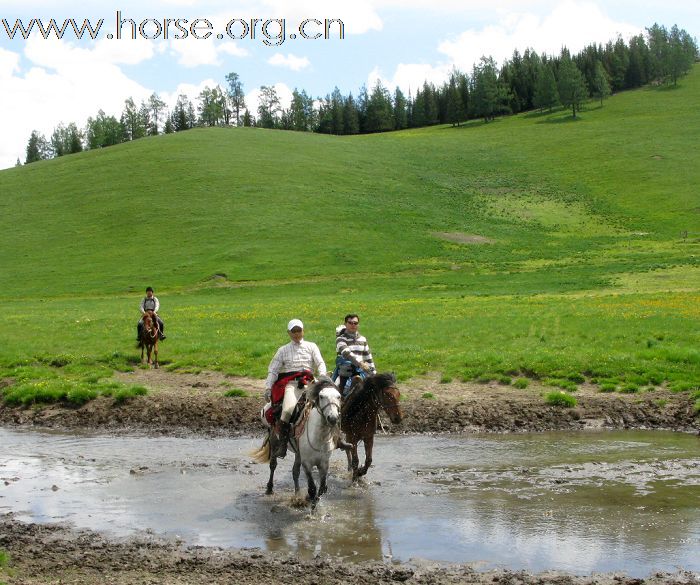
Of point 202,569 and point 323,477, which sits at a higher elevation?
point 323,477

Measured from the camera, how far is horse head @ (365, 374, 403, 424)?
552 inches

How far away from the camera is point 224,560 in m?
10.9

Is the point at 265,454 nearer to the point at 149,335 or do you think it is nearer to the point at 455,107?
the point at 149,335

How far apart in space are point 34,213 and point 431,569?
8643cm

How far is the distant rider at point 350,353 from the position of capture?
49.9ft

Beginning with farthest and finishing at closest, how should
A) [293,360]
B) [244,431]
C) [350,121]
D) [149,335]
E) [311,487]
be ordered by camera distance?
[350,121] → [149,335] → [244,431] → [293,360] → [311,487]

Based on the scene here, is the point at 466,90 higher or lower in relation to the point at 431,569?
higher

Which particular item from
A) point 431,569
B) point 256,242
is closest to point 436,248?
point 256,242

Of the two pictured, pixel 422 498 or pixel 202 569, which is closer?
pixel 202 569

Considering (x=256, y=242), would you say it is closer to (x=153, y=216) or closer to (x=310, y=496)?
(x=153, y=216)

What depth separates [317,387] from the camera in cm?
1309

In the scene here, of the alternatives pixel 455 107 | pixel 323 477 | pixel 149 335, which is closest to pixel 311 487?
pixel 323 477

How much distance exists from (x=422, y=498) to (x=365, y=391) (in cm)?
222

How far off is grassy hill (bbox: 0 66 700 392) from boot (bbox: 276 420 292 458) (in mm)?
10628
